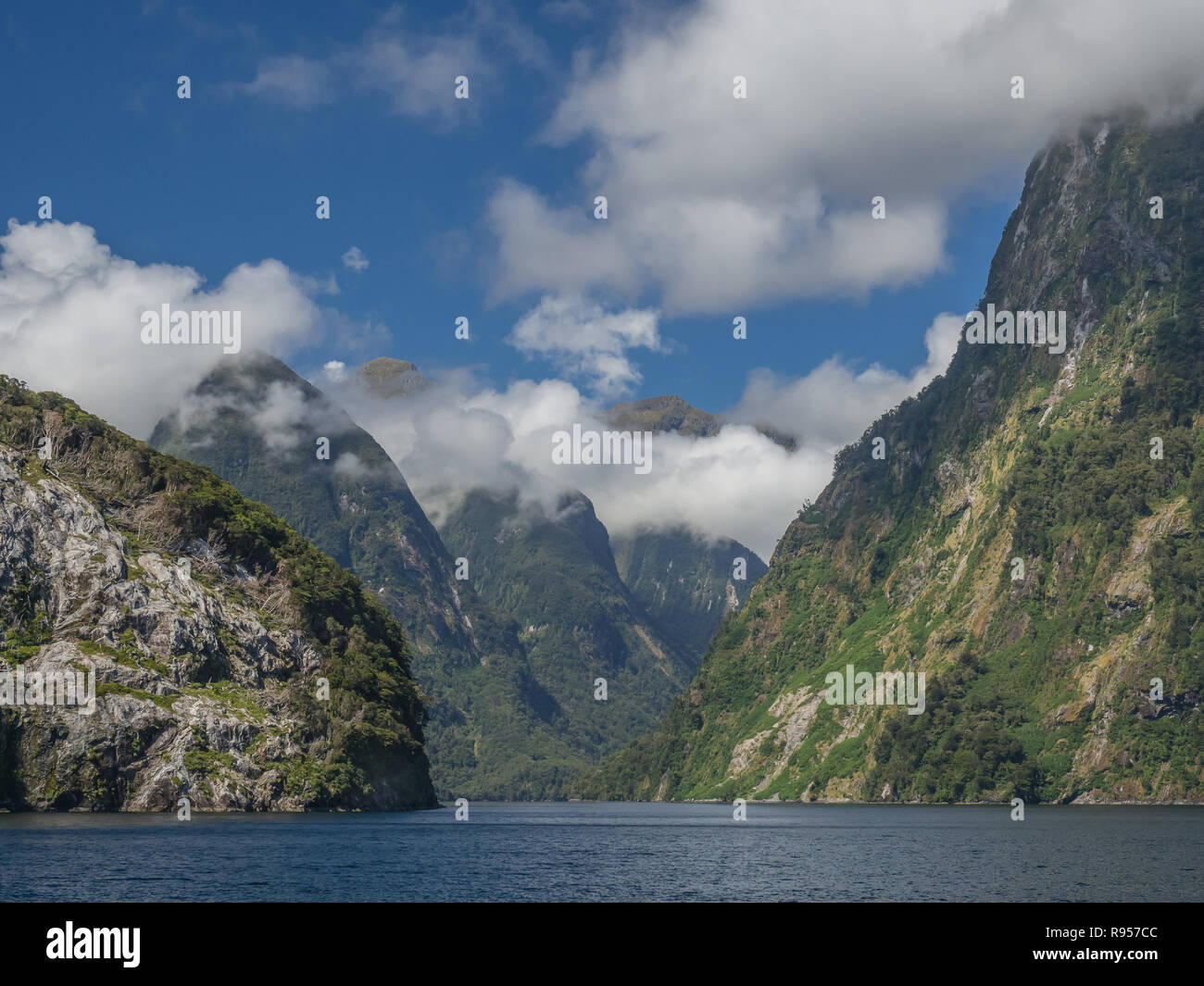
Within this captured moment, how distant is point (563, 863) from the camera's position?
345 feet

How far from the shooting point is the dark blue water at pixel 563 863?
77875 mm

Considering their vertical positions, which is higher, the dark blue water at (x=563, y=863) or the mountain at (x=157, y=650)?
the mountain at (x=157, y=650)

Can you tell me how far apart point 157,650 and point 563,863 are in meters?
77.6

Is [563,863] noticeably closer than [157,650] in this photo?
Yes

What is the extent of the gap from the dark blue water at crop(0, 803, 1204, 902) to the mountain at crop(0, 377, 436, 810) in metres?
9.32

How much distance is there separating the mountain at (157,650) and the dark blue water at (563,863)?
9319mm

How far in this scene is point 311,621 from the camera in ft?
642

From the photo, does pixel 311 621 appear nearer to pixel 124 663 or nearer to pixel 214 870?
pixel 124 663

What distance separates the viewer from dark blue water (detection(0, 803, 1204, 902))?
77.9m

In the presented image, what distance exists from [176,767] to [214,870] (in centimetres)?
7101

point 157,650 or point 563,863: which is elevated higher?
point 157,650

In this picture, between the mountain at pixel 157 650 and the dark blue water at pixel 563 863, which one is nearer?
the dark blue water at pixel 563 863

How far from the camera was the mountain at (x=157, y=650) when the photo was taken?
477 feet

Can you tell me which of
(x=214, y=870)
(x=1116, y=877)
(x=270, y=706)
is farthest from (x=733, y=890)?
(x=270, y=706)
